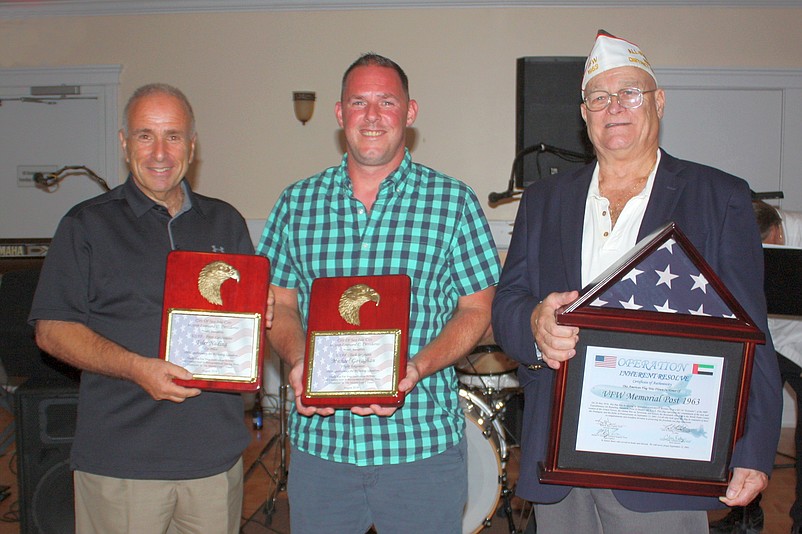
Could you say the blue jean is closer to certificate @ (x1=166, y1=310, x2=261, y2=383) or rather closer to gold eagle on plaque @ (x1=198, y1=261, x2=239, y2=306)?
certificate @ (x1=166, y1=310, x2=261, y2=383)

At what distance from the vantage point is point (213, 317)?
1.94m

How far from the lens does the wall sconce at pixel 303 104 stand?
19.7ft

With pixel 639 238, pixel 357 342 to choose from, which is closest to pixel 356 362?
pixel 357 342

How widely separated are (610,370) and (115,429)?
1428 millimetres

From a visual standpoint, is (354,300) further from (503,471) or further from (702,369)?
(503,471)

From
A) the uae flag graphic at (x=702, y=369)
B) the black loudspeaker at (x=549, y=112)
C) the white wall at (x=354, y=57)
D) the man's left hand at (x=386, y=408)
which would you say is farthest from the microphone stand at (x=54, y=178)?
the uae flag graphic at (x=702, y=369)

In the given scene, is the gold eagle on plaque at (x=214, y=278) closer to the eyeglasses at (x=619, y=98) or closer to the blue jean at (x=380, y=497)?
the blue jean at (x=380, y=497)

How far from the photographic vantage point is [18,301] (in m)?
3.40

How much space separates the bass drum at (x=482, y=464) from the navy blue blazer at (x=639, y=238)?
192cm

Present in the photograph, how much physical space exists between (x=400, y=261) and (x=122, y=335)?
846mm

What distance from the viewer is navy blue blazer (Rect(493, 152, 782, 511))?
5.25 feet

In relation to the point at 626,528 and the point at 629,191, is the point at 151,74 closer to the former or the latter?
the point at 629,191

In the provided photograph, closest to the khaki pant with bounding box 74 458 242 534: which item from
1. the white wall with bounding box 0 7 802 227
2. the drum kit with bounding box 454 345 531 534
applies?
the drum kit with bounding box 454 345 531 534

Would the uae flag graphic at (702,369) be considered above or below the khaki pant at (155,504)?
above
